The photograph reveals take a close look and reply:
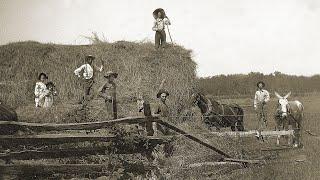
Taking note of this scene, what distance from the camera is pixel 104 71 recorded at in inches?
574

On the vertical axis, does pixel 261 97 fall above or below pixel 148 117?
above

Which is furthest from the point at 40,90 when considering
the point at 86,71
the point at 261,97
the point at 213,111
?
the point at 261,97

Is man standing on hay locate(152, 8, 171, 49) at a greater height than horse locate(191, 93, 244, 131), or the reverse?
man standing on hay locate(152, 8, 171, 49)

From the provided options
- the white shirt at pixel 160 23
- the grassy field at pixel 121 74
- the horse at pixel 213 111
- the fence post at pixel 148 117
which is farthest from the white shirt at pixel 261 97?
the fence post at pixel 148 117

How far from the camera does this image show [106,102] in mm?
11297

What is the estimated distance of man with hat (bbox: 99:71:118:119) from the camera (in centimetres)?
1068

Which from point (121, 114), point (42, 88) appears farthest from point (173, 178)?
point (42, 88)

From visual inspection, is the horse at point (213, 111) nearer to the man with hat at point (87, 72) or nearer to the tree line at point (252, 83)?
the man with hat at point (87, 72)

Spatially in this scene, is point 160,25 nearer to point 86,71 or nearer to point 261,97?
point 86,71

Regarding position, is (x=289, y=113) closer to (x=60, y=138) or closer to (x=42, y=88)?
(x=42, y=88)

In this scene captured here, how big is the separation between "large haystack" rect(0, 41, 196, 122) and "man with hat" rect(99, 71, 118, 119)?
2028mm

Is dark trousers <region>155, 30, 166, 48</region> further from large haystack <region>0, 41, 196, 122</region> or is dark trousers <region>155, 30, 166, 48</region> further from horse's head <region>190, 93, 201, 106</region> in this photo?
horse's head <region>190, 93, 201, 106</region>

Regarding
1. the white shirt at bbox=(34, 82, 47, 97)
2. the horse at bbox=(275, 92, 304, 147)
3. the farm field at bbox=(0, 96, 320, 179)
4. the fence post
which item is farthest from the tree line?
the fence post

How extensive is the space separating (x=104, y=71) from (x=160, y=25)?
8.12 feet
